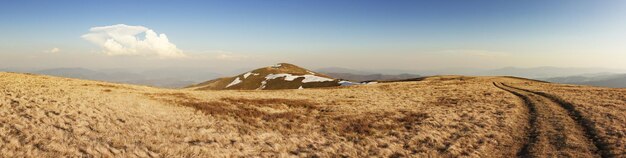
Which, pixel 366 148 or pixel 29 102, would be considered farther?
pixel 29 102

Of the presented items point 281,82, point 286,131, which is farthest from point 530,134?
point 281,82

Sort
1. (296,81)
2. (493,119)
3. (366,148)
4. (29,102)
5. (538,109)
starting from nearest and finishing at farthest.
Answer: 1. (366,148)
2. (29,102)
3. (493,119)
4. (538,109)
5. (296,81)

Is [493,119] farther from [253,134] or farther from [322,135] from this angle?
[253,134]

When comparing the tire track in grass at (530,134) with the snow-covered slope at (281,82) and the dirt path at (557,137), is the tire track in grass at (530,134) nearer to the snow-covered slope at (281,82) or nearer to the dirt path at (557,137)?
the dirt path at (557,137)

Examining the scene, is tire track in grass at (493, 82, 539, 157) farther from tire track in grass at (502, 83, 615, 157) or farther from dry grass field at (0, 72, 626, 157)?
tire track in grass at (502, 83, 615, 157)

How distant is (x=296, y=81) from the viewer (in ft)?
310

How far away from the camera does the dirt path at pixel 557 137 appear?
15953 mm

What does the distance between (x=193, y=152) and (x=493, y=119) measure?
22.9 metres

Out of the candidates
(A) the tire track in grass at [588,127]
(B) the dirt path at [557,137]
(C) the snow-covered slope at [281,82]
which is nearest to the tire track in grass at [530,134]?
(B) the dirt path at [557,137]

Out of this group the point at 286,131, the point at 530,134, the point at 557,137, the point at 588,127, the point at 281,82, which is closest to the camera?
the point at 557,137

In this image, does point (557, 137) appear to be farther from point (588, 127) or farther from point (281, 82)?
point (281, 82)

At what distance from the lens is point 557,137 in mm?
18844

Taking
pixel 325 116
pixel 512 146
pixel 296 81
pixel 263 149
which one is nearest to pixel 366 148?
pixel 263 149

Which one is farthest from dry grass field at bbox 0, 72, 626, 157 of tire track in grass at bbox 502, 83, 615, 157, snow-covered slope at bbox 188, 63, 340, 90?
snow-covered slope at bbox 188, 63, 340, 90
